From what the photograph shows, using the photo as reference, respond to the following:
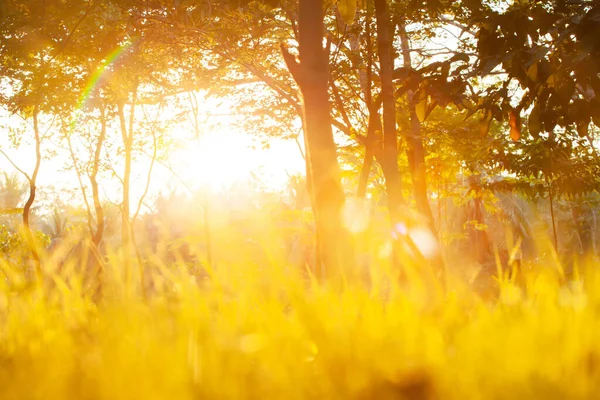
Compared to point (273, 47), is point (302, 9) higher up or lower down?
lower down

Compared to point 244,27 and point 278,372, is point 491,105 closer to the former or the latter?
point 278,372

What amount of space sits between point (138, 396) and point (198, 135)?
20901 mm

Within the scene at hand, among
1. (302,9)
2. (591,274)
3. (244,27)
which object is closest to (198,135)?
(244,27)

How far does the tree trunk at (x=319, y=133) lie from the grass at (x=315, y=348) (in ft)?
10.3

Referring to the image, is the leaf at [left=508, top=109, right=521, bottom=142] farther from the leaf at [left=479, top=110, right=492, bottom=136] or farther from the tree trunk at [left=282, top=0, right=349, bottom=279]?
the tree trunk at [left=282, top=0, right=349, bottom=279]

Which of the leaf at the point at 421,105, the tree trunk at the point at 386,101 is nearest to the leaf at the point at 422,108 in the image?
the leaf at the point at 421,105

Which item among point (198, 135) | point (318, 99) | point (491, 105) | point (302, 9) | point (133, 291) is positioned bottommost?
point (133, 291)

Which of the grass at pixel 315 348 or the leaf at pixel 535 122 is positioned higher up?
the leaf at pixel 535 122

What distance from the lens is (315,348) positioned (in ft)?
4.52

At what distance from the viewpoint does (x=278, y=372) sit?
117cm

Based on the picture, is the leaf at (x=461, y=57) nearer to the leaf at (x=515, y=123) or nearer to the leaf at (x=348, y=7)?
the leaf at (x=515, y=123)

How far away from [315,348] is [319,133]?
387cm

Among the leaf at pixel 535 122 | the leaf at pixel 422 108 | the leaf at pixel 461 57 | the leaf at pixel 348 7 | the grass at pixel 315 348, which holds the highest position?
the leaf at pixel 348 7

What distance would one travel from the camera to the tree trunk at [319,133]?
498 cm
